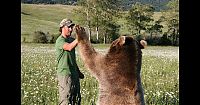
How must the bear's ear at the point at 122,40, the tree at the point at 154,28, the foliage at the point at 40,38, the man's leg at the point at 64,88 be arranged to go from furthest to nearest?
the tree at the point at 154,28 → the foliage at the point at 40,38 → the man's leg at the point at 64,88 → the bear's ear at the point at 122,40

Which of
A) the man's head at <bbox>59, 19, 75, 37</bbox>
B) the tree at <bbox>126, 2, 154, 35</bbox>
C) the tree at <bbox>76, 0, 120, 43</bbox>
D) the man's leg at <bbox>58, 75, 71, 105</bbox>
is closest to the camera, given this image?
the man's head at <bbox>59, 19, 75, 37</bbox>

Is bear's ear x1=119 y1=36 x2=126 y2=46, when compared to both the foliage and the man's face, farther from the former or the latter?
the foliage

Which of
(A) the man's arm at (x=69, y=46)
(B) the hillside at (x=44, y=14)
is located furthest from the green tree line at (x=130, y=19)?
(A) the man's arm at (x=69, y=46)

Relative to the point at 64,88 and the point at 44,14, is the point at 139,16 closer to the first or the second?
the point at 44,14

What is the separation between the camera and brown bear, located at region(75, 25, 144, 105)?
17.3ft

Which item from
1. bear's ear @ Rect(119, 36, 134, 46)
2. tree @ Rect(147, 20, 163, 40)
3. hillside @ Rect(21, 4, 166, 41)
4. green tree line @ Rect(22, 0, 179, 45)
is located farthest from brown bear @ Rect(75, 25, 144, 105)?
hillside @ Rect(21, 4, 166, 41)

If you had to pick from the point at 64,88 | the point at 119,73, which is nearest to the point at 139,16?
the point at 64,88

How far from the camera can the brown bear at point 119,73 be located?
5277 millimetres

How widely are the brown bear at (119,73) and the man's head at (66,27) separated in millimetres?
1871

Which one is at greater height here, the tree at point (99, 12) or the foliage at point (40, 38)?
the tree at point (99, 12)

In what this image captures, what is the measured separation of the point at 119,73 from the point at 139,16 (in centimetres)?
6266

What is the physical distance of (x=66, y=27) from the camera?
7.54m

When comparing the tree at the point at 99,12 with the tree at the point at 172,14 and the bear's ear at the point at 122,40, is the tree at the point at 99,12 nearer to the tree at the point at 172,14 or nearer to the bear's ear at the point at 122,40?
the tree at the point at 172,14

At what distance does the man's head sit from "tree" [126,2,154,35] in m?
52.1
